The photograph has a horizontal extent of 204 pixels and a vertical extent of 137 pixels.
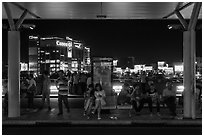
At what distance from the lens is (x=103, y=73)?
1577 cm

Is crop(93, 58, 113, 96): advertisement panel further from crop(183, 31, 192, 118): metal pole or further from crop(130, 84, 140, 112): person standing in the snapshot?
crop(183, 31, 192, 118): metal pole

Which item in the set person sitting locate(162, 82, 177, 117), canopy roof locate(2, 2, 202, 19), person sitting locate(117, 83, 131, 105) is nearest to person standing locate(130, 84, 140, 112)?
person sitting locate(117, 83, 131, 105)

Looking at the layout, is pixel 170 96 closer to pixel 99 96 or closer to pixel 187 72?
pixel 187 72

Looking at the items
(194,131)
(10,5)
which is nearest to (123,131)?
(194,131)

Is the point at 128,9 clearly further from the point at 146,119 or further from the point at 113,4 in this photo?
the point at 146,119

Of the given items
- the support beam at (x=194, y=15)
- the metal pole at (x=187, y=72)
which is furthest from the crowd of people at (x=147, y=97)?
the support beam at (x=194, y=15)

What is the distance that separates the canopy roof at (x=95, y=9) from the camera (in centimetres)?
1326

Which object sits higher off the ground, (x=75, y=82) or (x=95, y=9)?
(x=95, y=9)

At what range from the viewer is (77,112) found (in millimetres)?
16156

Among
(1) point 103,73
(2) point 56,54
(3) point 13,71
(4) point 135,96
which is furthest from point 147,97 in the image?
(2) point 56,54

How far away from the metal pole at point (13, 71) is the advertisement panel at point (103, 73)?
3371 mm

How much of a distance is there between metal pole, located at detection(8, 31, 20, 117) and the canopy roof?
126cm

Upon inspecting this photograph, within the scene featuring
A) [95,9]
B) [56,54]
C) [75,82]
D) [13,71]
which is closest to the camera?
[13,71]

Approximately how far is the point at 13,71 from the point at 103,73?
384 cm
